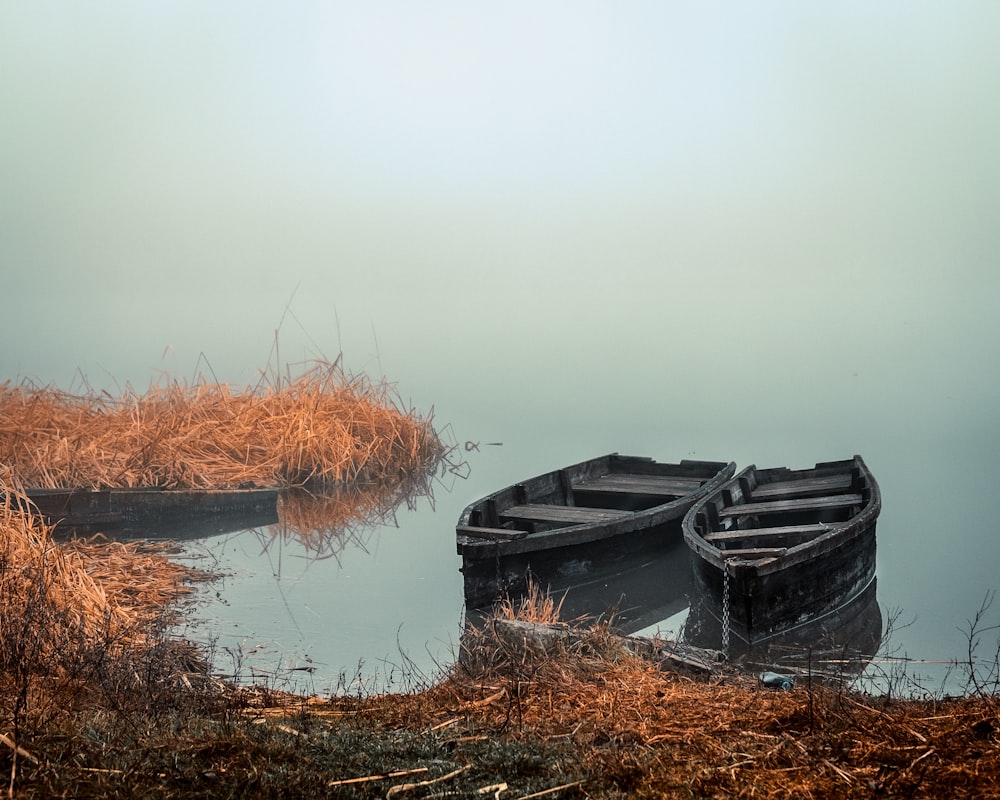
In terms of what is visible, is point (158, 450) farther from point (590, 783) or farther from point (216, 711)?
point (590, 783)

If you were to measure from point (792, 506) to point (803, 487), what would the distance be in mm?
1280

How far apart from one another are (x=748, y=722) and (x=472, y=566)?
390cm

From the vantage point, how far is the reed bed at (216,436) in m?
11.2

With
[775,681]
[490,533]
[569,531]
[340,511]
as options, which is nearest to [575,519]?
[569,531]

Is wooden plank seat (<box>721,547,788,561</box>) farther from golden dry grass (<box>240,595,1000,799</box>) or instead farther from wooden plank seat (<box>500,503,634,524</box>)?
golden dry grass (<box>240,595,1000,799</box>)

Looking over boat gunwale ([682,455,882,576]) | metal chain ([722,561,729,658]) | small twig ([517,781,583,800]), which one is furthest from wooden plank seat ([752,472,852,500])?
small twig ([517,781,583,800])

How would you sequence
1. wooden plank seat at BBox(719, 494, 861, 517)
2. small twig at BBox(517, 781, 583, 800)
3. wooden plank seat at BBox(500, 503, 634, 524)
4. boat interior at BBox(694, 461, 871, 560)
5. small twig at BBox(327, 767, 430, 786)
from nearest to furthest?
small twig at BBox(517, 781, 583, 800), small twig at BBox(327, 767, 430, 786), boat interior at BBox(694, 461, 871, 560), wooden plank seat at BBox(500, 503, 634, 524), wooden plank seat at BBox(719, 494, 861, 517)

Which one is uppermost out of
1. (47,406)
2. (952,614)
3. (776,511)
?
(47,406)

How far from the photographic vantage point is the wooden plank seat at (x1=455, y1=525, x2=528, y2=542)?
754 cm

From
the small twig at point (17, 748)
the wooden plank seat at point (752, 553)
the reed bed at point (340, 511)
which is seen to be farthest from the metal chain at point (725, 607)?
the small twig at point (17, 748)

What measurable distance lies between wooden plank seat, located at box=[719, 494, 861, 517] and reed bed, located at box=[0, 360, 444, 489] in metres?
4.90

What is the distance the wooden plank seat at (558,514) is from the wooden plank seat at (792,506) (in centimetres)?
101

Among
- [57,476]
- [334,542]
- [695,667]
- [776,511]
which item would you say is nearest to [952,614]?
[776,511]

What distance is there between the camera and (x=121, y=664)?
16.2 ft
